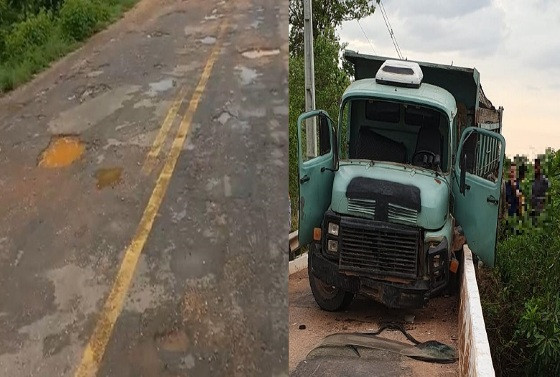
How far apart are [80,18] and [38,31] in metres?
1.07

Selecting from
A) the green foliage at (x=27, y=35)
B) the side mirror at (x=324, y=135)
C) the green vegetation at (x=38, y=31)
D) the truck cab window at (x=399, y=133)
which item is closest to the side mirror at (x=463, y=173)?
the truck cab window at (x=399, y=133)

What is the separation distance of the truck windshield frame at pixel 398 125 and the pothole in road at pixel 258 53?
11.0 ft

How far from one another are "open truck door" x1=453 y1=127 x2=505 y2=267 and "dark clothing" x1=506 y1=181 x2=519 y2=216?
231 cm

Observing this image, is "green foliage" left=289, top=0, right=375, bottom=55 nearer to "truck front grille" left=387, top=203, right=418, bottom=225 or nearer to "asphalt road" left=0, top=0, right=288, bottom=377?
"asphalt road" left=0, top=0, right=288, bottom=377

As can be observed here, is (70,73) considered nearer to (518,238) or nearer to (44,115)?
(44,115)

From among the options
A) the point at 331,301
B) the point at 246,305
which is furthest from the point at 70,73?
the point at 246,305

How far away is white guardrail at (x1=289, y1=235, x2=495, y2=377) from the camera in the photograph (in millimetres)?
6090

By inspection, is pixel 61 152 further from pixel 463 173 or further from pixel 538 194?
pixel 538 194

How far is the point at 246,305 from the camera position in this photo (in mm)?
6609

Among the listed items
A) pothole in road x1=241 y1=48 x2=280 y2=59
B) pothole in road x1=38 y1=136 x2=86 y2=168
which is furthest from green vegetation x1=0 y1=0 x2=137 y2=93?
pothole in road x1=241 y1=48 x2=280 y2=59

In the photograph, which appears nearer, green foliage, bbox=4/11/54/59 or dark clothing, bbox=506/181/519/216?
dark clothing, bbox=506/181/519/216

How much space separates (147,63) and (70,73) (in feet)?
4.75

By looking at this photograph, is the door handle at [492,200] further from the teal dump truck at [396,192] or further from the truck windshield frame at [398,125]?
the truck windshield frame at [398,125]

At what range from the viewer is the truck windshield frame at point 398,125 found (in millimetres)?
9672
